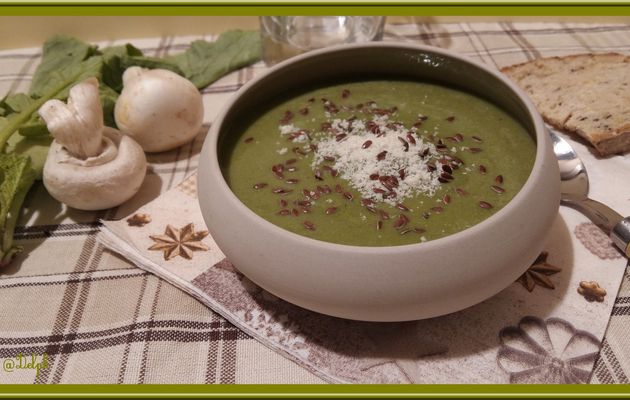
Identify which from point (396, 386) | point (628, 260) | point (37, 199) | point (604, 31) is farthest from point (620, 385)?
point (604, 31)

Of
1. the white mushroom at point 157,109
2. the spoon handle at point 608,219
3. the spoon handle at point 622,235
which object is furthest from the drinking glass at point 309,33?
the spoon handle at point 622,235

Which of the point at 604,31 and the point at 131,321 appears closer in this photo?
the point at 131,321

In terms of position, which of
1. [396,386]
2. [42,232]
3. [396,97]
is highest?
[396,97]

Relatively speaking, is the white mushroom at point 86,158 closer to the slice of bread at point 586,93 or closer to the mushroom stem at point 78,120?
the mushroom stem at point 78,120

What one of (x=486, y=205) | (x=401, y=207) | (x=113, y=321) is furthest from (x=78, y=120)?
(x=486, y=205)

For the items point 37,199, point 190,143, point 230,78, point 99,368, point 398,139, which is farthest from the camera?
point 230,78

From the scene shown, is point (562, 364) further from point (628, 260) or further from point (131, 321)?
point (131, 321)

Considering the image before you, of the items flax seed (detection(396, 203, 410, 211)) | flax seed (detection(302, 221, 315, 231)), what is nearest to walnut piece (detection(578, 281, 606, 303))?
flax seed (detection(396, 203, 410, 211))
